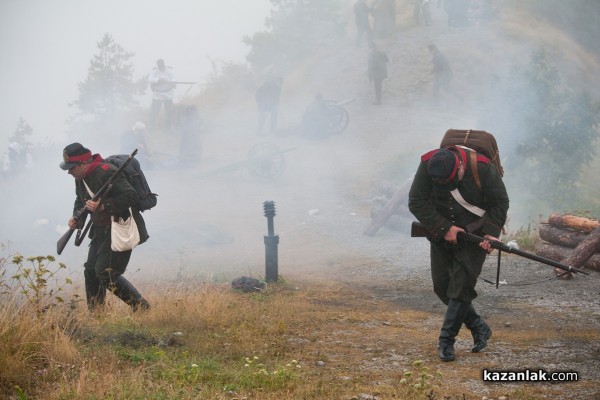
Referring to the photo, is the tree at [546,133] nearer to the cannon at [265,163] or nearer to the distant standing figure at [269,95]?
the cannon at [265,163]

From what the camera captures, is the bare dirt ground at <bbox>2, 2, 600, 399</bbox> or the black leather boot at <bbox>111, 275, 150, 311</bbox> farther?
the black leather boot at <bbox>111, 275, 150, 311</bbox>

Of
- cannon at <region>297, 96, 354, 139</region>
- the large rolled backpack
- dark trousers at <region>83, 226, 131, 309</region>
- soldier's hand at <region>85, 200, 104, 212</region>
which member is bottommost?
dark trousers at <region>83, 226, 131, 309</region>

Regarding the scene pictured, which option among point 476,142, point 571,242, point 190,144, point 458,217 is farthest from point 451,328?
point 190,144

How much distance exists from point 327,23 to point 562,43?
9.77 m

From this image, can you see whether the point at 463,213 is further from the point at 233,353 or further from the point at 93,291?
the point at 93,291

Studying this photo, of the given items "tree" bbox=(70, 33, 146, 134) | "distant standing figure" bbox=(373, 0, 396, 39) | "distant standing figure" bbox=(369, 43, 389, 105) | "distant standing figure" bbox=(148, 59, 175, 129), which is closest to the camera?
"distant standing figure" bbox=(148, 59, 175, 129)

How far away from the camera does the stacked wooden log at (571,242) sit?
28.3 ft

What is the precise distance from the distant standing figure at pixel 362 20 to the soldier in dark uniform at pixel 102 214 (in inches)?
902

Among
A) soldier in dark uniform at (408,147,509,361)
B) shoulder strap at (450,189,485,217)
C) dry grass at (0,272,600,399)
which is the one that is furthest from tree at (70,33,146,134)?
shoulder strap at (450,189,485,217)

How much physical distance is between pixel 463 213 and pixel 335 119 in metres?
16.7

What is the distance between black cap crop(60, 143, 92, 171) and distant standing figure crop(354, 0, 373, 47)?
23.0 meters

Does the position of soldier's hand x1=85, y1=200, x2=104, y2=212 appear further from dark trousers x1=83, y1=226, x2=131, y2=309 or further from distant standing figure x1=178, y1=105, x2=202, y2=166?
distant standing figure x1=178, y1=105, x2=202, y2=166

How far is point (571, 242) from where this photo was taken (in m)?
9.23

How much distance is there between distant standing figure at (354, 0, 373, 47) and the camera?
91.8 ft
